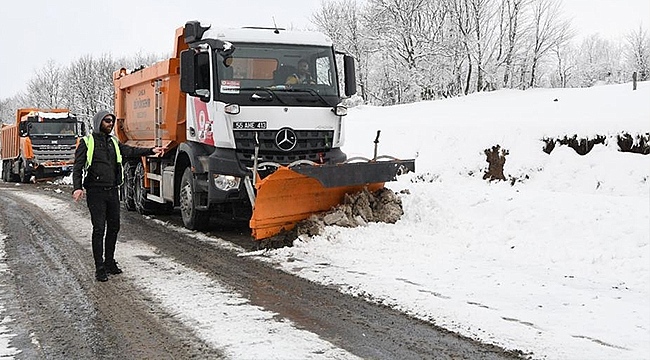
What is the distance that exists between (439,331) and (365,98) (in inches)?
1864

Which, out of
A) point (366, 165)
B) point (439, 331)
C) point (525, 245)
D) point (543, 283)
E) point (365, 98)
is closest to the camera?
point (439, 331)

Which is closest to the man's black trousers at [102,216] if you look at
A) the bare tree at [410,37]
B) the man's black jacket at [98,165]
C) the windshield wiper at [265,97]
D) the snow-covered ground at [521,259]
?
the man's black jacket at [98,165]

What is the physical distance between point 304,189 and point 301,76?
177cm

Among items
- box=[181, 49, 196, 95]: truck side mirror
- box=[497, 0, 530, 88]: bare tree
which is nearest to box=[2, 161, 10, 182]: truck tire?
box=[181, 49, 196, 95]: truck side mirror

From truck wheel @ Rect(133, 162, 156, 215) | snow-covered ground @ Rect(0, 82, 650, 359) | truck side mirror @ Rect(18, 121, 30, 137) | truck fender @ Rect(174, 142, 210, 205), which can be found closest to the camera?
snow-covered ground @ Rect(0, 82, 650, 359)

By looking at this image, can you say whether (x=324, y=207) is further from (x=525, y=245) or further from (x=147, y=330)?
(x=147, y=330)

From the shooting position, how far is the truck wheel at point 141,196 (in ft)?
38.7

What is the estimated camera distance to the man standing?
651 centimetres

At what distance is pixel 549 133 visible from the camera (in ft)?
43.5

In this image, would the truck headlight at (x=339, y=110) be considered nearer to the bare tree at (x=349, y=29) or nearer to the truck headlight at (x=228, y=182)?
the truck headlight at (x=228, y=182)

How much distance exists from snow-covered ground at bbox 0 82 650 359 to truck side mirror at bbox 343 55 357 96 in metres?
1.78

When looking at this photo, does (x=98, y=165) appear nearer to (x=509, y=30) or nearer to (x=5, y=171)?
(x=5, y=171)

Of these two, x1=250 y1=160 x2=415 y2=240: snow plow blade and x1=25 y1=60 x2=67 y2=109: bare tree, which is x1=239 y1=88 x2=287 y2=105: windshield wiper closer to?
x1=250 y1=160 x2=415 y2=240: snow plow blade

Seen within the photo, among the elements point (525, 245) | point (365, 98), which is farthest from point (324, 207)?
point (365, 98)
